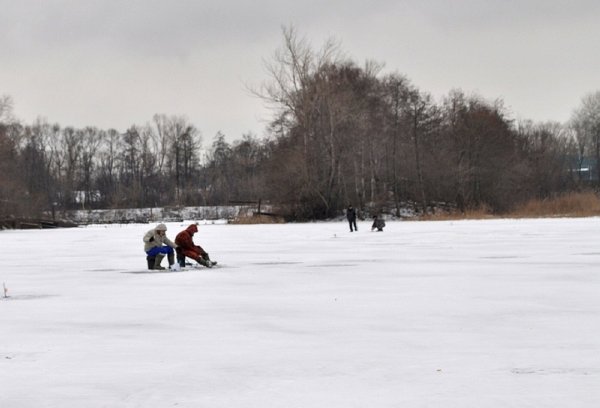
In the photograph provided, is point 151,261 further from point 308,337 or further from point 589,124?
point 589,124

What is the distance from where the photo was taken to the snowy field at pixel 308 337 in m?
5.86

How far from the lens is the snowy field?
5.86m

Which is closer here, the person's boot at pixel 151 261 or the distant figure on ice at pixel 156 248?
the distant figure on ice at pixel 156 248

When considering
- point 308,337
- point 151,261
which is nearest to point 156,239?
point 151,261

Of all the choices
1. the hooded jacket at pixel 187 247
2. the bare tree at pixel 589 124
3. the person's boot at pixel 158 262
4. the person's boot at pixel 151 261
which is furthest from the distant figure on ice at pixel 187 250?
the bare tree at pixel 589 124

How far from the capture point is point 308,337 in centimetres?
827

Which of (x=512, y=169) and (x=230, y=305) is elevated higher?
(x=512, y=169)

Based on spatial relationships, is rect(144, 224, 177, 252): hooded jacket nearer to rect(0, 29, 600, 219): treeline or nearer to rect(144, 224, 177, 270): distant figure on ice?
rect(144, 224, 177, 270): distant figure on ice

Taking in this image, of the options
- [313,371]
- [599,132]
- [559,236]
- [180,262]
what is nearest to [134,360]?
[313,371]

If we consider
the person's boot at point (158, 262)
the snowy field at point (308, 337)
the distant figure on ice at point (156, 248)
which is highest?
the distant figure on ice at point (156, 248)

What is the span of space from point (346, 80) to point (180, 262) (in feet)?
141

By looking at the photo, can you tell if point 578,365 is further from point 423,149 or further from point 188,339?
point 423,149

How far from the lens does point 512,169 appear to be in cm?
6153

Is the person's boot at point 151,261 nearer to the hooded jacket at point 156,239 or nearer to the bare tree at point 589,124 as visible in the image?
the hooded jacket at point 156,239
